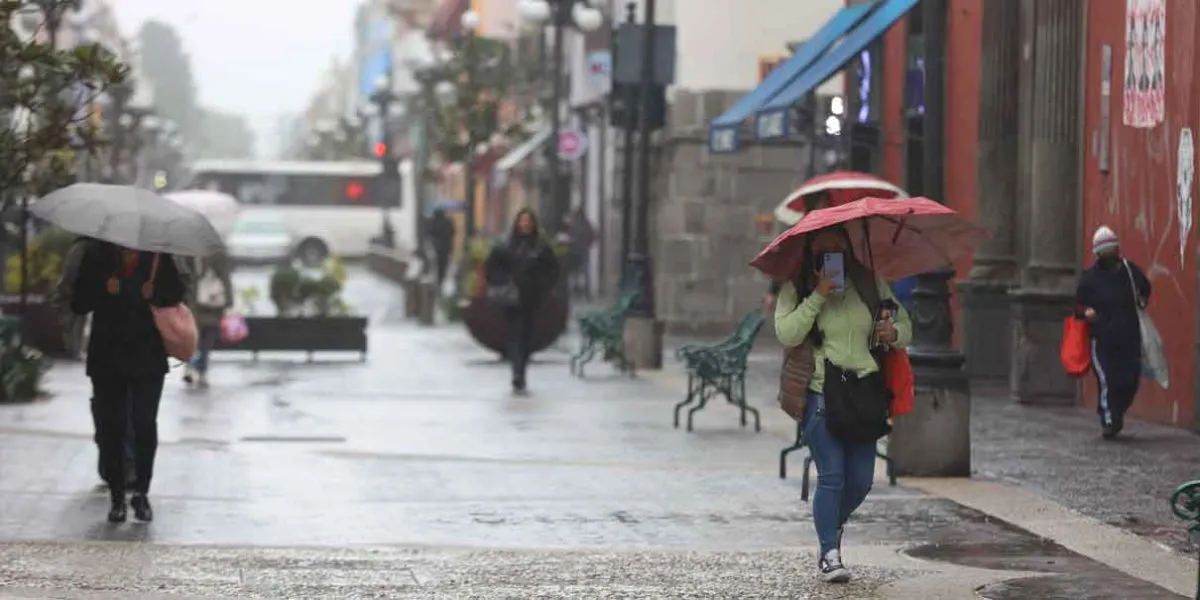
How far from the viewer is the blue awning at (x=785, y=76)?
25766 mm

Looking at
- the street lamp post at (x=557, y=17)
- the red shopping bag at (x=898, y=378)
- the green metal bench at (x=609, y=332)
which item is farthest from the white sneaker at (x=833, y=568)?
the street lamp post at (x=557, y=17)

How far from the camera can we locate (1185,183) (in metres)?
17.5

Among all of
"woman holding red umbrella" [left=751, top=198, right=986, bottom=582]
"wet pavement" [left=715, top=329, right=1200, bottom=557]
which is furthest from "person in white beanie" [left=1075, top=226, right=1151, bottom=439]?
"woman holding red umbrella" [left=751, top=198, right=986, bottom=582]

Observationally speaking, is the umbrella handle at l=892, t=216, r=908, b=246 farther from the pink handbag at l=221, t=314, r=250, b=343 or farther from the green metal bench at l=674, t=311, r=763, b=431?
the pink handbag at l=221, t=314, r=250, b=343

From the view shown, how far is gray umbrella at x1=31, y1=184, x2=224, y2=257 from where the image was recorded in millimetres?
11508

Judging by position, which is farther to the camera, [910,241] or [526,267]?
[526,267]

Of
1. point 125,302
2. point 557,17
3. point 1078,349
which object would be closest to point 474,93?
point 557,17

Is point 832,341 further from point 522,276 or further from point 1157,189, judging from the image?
point 522,276

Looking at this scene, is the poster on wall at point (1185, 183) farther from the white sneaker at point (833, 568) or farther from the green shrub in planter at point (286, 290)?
the green shrub in planter at point (286, 290)

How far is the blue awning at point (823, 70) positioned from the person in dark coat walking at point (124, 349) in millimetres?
11588

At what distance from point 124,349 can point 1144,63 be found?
9.76m

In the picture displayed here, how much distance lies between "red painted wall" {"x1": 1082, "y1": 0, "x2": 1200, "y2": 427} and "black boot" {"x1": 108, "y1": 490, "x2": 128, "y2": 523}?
8591mm

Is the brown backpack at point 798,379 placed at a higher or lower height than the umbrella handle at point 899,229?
lower

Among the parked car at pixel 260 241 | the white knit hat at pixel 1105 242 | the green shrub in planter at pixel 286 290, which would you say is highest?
the white knit hat at pixel 1105 242
